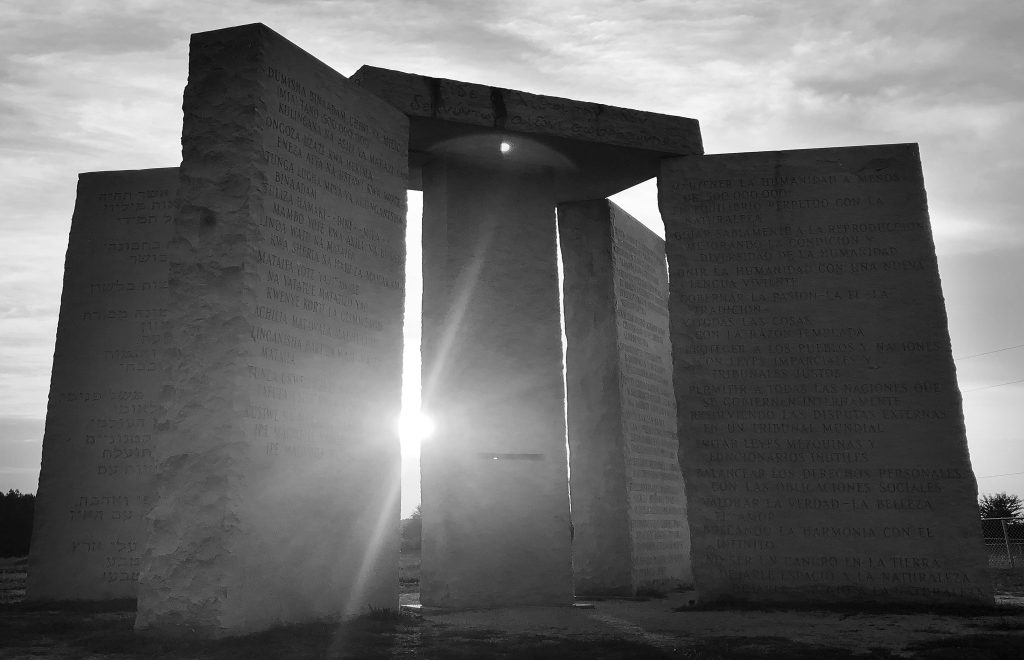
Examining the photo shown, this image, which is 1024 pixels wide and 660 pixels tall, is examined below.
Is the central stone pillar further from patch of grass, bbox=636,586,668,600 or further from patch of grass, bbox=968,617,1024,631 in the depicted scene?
patch of grass, bbox=968,617,1024,631

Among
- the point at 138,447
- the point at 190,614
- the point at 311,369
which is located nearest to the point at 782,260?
the point at 311,369

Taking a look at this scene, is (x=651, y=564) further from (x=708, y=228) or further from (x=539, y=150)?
(x=539, y=150)

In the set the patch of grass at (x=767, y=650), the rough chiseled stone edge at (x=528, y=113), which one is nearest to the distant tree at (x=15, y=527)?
the rough chiseled stone edge at (x=528, y=113)

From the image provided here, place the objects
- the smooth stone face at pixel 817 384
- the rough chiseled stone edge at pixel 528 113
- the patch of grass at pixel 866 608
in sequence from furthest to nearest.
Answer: the rough chiseled stone edge at pixel 528 113 < the smooth stone face at pixel 817 384 < the patch of grass at pixel 866 608

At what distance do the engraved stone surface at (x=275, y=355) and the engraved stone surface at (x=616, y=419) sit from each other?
13.9 ft

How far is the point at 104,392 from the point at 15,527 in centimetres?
1473

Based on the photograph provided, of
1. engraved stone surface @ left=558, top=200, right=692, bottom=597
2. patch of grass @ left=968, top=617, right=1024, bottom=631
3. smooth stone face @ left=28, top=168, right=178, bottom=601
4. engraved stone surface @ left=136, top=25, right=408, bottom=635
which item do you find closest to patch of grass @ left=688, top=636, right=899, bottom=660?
patch of grass @ left=968, top=617, right=1024, bottom=631

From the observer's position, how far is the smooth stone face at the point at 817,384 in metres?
9.30

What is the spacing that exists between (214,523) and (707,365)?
5958 millimetres

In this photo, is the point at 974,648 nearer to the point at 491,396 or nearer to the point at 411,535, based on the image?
the point at 491,396

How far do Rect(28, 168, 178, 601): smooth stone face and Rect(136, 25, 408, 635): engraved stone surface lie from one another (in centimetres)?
305

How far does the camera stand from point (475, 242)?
1097 centimetres

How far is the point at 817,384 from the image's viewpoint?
32.4 ft

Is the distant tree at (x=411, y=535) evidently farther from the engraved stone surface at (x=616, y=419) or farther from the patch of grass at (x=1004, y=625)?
the patch of grass at (x=1004, y=625)
